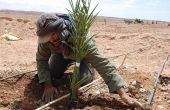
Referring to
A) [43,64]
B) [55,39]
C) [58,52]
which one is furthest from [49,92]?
[55,39]

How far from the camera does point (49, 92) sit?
14.4ft

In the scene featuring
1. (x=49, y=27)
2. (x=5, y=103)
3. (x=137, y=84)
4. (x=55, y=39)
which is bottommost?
(x=5, y=103)

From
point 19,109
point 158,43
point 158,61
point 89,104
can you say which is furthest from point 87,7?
point 158,43

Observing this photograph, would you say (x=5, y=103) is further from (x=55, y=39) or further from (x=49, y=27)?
(x=49, y=27)

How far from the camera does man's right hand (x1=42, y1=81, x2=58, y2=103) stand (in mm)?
4359

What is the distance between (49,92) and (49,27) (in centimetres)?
100

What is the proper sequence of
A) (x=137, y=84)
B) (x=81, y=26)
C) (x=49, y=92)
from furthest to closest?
(x=137, y=84)
(x=49, y=92)
(x=81, y=26)

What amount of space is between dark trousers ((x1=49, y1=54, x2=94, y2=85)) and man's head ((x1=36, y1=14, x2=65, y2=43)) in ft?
2.79

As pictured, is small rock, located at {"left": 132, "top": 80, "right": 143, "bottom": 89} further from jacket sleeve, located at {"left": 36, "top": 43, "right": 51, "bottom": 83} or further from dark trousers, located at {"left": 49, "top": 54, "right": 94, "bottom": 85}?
jacket sleeve, located at {"left": 36, "top": 43, "right": 51, "bottom": 83}

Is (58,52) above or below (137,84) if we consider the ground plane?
above

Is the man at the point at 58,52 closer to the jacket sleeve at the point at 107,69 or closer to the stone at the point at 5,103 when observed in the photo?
the jacket sleeve at the point at 107,69

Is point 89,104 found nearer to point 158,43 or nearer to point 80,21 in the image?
point 80,21

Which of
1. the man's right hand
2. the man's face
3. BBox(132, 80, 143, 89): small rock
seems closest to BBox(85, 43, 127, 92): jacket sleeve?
the man's face

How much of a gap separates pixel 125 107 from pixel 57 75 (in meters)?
1.30
